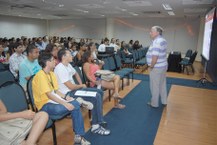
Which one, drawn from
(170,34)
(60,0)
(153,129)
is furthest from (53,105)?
(170,34)

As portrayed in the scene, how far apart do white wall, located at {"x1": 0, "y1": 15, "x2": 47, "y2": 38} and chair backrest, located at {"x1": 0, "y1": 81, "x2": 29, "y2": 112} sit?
1405 cm

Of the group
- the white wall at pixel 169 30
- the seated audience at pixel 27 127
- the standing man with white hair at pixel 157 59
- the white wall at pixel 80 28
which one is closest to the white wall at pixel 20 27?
the white wall at pixel 80 28

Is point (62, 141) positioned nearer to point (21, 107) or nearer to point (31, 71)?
point (21, 107)

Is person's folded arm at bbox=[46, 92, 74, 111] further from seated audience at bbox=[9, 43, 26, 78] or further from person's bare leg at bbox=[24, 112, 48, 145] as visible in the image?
seated audience at bbox=[9, 43, 26, 78]

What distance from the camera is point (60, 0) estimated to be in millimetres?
7027

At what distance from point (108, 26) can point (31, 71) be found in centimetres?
1208

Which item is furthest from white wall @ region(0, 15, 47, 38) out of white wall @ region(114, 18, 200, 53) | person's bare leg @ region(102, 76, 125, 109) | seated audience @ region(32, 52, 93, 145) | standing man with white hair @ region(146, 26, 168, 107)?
seated audience @ region(32, 52, 93, 145)

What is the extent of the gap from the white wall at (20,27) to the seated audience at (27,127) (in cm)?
1438

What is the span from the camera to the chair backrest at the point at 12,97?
1993 mm

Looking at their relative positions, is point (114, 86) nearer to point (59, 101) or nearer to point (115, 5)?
point (59, 101)

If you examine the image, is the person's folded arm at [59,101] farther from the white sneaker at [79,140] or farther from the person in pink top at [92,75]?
the person in pink top at [92,75]

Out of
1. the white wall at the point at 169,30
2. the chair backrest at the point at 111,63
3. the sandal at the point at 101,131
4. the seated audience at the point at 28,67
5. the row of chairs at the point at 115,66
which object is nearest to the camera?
the sandal at the point at 101,131

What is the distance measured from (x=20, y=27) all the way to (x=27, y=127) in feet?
51.1

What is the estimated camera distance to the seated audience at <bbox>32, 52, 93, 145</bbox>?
87.2 inches
